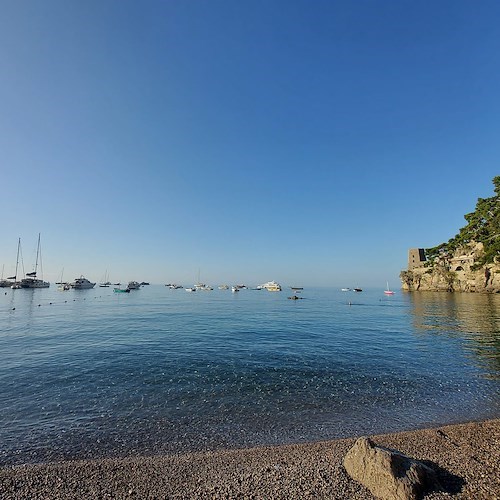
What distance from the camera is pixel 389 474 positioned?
6.70 metres

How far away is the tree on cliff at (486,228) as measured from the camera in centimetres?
7388

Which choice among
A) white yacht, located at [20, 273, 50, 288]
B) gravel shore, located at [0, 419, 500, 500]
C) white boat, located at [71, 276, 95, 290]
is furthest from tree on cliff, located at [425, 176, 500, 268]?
white yacht, located at [20, 273, 50, 288]

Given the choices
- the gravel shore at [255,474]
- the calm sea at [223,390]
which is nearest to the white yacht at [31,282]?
the calm sea at [223,390]

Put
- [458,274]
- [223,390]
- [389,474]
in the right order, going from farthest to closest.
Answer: [458,274]
[223,390]
[389,474]

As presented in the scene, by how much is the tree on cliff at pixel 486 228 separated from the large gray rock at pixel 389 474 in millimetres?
85934

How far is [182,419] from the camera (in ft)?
39.7

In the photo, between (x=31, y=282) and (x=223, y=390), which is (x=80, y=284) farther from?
(x=223, y=390)

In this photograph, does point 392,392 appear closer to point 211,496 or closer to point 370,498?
point 370,498

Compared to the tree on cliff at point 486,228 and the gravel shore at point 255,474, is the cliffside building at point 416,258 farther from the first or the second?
the gravel shore at point 255,474

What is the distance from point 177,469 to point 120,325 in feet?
123

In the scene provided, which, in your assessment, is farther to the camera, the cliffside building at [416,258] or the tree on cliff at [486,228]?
the cliffside building at [416,258]

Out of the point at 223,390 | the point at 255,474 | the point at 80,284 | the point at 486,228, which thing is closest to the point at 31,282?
the point at 80,284

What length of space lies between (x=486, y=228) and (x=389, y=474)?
103 m

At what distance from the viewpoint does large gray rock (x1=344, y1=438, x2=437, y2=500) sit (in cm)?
650
